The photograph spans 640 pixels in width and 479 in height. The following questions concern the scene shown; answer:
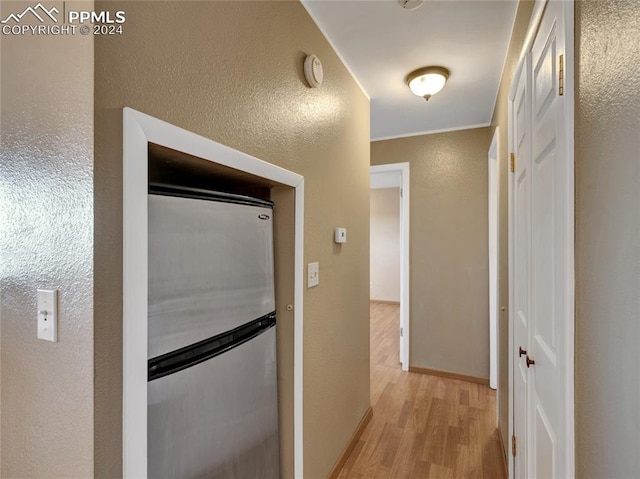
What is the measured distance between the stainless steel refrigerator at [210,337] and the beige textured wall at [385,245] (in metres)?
5.69

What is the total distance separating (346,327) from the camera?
2.11 meters

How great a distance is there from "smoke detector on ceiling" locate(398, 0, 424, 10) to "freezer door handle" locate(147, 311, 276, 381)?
5.19ft

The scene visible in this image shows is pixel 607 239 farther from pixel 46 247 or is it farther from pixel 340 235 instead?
pixel 340 235

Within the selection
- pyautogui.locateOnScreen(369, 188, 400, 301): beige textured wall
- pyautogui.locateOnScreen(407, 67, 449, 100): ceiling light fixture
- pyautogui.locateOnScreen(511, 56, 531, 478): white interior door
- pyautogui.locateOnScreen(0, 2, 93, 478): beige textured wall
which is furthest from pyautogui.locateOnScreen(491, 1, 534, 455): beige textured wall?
pyautogui.locateOnScreen(369, 188, 400, 301): beige textured wall

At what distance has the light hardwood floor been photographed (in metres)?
1.96

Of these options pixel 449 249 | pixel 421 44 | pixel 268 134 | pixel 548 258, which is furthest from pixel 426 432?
pixel 421 44

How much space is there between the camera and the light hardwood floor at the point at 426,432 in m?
1.96

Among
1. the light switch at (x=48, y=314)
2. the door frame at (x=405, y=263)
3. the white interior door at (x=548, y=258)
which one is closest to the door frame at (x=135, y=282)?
the light switch at (x=48, y=314)

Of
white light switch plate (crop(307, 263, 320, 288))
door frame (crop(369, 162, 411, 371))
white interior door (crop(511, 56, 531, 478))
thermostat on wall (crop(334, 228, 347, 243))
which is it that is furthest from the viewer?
door frame (crop(369, 162, 411, 371))

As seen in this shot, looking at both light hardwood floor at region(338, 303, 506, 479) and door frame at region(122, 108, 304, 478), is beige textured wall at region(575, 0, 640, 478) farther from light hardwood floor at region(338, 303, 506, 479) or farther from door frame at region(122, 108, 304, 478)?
light hardwood floor at region(338, 303, 506, 479)

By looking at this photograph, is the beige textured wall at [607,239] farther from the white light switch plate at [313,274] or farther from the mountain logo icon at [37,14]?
the mountain logo icon at [37,14]

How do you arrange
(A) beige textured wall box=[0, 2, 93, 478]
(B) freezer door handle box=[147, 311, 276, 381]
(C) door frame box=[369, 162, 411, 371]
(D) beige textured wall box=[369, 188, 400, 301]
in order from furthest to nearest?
(D) beige textured wall box=[369, 188, 400, 301]
(C) door frame box=[369, 162, 411, 371]
(B) freezer door handle box=[147, 311, 276, 381]
(A) beige textured wall box=[0, 2, 93, 478]

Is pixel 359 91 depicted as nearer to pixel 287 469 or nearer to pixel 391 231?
pixel 287 469

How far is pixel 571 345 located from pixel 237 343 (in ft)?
3.25
